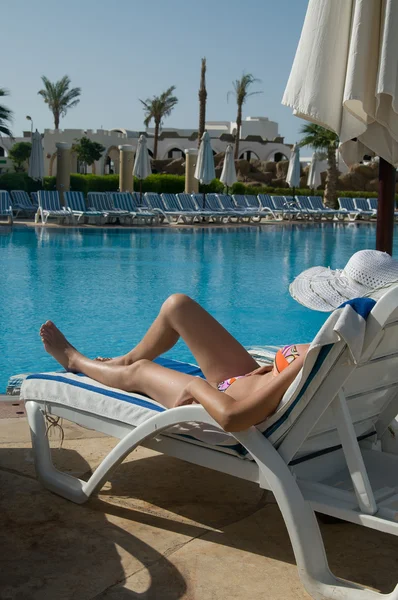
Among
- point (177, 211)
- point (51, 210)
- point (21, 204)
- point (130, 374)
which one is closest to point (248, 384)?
point (130, 374)

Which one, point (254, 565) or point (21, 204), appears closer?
point (254, 565)

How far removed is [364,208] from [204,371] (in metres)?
26.8

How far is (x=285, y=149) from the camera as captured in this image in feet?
186

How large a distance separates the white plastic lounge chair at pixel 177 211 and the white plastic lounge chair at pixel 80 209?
7.76ft

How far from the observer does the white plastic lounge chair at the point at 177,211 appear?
22.4 m

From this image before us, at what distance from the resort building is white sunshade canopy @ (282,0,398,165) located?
42.5 meters

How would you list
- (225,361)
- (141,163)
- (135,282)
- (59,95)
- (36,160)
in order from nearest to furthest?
(225,361) < (135,282) < (36,160) < (141,163) < (59,95)

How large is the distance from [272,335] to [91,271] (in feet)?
16.0

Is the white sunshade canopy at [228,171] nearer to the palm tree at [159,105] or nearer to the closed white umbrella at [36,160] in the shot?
the closed white umbrella at [36,160]

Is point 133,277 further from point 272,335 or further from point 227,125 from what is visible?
point 227,125

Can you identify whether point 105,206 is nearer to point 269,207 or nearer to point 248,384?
point 269,207

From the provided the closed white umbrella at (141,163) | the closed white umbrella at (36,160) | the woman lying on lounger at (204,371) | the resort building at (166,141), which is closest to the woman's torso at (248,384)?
the woman lying on lounger at (204,371)

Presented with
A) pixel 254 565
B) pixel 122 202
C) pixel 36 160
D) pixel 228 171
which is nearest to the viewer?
pixel 254 565

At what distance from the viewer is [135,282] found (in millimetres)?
10875
